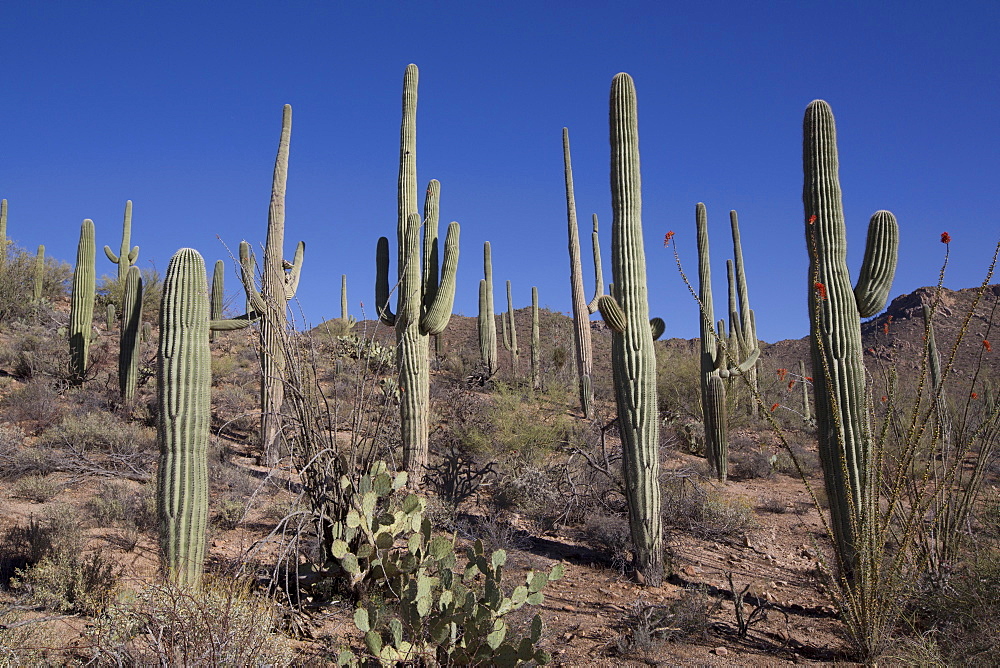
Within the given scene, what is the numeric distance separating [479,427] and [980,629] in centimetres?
791

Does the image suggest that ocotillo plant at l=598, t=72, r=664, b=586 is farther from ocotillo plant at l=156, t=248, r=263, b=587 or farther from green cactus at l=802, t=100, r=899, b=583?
ocotillo plant at l=156, t=248, r=263, b=587

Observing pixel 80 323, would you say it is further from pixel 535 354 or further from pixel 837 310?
pixel 837 310

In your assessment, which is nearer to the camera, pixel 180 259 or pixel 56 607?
pixel 56 607

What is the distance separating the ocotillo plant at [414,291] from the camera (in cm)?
856

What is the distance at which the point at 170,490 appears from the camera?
5086 mm

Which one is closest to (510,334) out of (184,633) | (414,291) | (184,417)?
(414,291)

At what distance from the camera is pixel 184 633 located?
11.3ft

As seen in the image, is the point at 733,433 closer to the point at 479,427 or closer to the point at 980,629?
the point at 479,427

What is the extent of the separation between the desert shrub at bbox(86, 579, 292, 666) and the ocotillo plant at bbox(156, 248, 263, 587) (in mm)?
821

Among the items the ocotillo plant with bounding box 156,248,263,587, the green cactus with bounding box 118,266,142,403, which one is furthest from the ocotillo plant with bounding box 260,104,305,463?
the ocotillo plant with bounding box 156,248,263,587

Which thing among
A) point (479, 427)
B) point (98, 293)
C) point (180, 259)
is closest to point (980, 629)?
point (180, 259)

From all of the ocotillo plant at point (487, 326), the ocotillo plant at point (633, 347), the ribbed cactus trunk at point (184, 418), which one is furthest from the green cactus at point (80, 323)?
the ocotillo plant at point (633, 347)

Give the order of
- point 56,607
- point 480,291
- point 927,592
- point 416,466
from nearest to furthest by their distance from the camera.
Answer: point 56,607 → point 927,592 → point 416,466 → point 480,291

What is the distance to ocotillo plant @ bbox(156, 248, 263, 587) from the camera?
5.03 m
